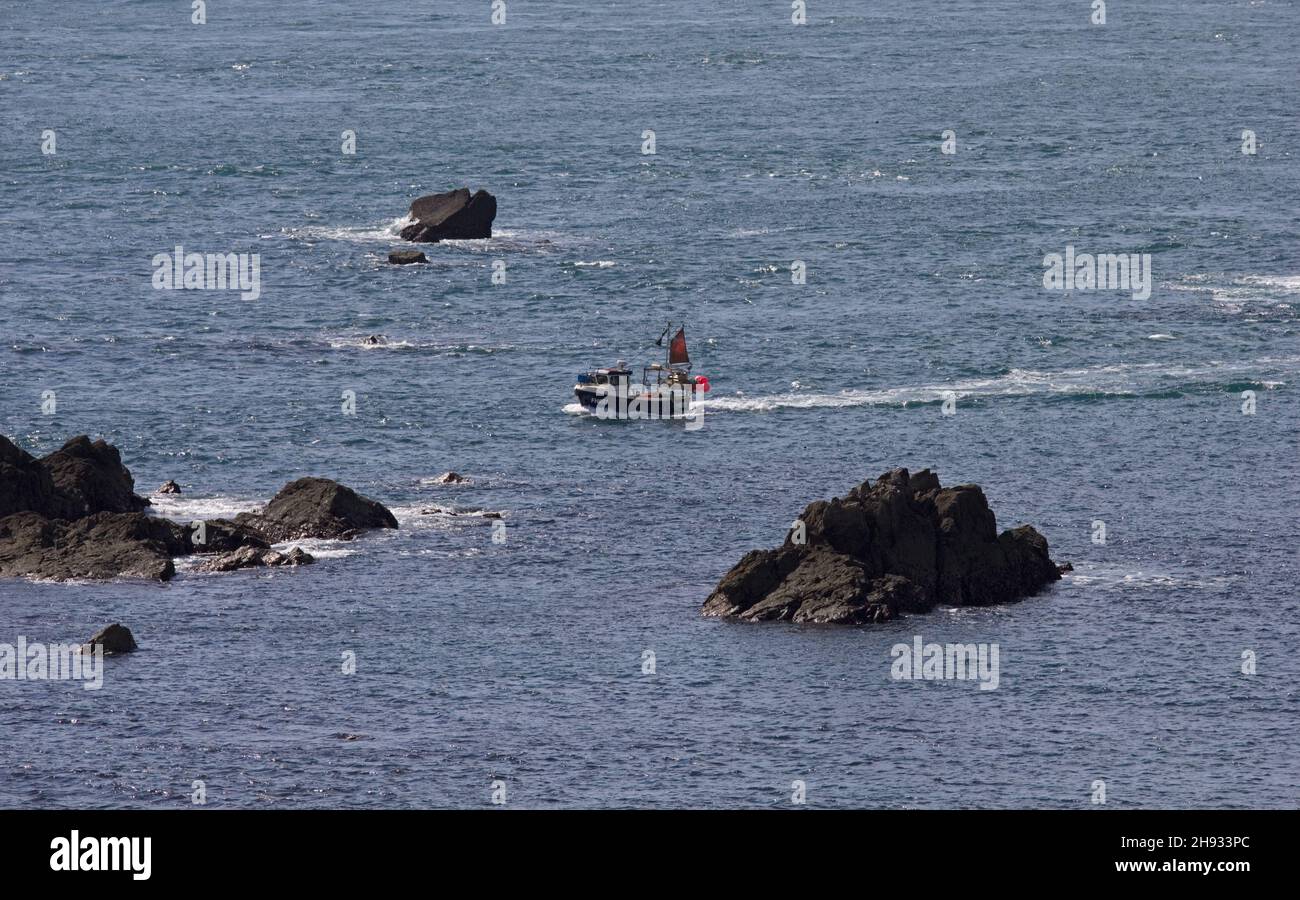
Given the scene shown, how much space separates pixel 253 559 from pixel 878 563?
81.8 ft

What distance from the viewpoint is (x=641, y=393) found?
121 meters

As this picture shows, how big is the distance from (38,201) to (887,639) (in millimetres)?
123638

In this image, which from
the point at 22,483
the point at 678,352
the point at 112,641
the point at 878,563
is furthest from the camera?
the point at 678,352

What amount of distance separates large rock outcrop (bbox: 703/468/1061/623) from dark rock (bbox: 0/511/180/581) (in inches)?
873

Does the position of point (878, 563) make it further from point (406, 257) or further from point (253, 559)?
point (406, 257)

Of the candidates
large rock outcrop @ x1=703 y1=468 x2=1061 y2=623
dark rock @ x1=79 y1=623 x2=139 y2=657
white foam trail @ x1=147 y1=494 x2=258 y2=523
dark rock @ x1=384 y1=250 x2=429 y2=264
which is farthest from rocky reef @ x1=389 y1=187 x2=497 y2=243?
dark rock @ x1=79 y1=623 x2=139 y2=657

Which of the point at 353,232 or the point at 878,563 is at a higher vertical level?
the point at 353,232

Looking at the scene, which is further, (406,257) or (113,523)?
(406,257)

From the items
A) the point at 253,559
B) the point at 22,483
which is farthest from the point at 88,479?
the point at 253,559

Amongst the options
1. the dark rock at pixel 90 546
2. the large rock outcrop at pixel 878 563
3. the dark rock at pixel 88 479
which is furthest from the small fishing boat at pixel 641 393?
the large rock outcrop at pixel 878 563

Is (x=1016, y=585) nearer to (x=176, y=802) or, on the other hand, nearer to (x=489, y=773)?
(x=489, y=773)

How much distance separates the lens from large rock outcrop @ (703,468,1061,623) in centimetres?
8531

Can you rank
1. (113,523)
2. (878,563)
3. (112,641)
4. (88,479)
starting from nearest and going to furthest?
(112,641) < (878,563) < (113,523) < (88,479)
